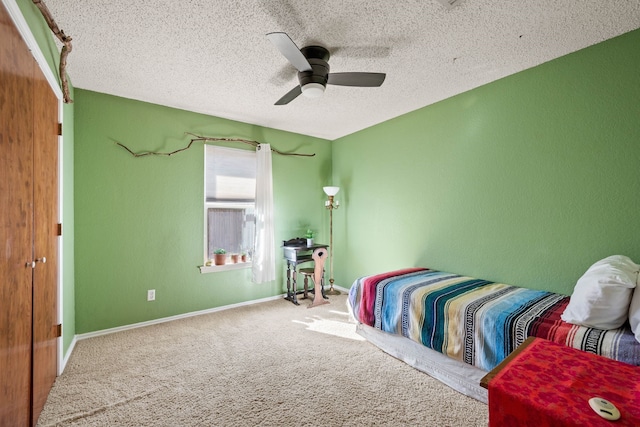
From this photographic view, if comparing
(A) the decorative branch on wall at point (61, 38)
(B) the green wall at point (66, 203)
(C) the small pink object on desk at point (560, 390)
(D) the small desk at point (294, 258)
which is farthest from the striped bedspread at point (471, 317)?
(A) the decorative branch on wall at point (61, 38)

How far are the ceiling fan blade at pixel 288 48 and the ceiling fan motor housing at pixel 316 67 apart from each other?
0.09m

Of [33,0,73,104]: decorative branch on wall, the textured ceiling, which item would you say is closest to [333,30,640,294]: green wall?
the textured ceiling

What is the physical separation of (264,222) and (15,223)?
2569 mm

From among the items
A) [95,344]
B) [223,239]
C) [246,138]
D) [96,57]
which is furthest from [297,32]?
[95,344]

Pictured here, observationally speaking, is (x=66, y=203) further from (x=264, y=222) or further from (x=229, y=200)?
(x=264, y=222)

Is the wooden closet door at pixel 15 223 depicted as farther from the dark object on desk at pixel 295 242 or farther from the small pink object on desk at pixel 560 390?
the dark object on desk at pixel 295 242

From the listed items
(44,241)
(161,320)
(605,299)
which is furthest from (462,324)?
(161,320)

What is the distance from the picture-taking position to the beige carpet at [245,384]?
1.77 m

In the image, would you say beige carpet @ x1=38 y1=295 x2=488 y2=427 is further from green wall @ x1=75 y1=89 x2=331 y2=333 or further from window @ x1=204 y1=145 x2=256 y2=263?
window @ x1=204 y1=145 x2=256 y2=263

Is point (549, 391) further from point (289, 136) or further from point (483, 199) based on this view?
point (289, 136)

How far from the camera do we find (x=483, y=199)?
284cm

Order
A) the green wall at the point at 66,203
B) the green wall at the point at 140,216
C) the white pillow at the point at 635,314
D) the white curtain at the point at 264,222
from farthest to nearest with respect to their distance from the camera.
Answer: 1. the white curtain at the point at 264,222
2. the green wall at the point at 140,216
3. the green wall at the point at 66,203
4. the white pillow at the point at 635,314

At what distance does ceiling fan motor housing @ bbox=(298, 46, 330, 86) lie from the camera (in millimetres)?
2113

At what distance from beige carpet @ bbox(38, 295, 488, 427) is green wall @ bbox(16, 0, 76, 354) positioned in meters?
0.31
